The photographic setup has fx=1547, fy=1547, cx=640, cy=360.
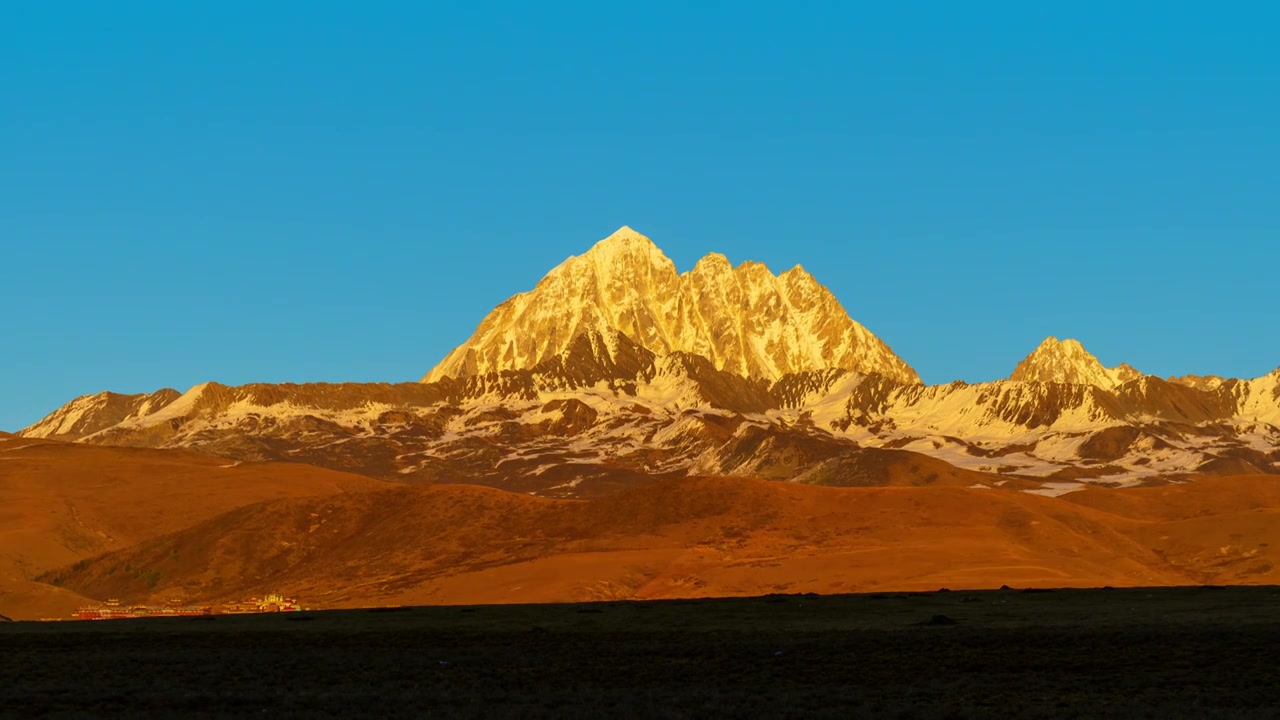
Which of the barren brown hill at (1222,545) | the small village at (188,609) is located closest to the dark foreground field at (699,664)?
the small village at (188,609)

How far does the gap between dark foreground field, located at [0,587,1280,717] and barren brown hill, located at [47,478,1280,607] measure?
5856cm

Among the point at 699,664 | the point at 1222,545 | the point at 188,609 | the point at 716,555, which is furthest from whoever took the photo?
the point at 1222,545

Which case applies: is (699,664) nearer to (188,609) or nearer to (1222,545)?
(188,609)

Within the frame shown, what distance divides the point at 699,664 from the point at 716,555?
343ft

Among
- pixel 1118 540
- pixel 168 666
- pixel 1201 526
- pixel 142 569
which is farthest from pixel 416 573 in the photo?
pixel 168 666

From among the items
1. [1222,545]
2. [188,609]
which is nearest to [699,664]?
[188,609]

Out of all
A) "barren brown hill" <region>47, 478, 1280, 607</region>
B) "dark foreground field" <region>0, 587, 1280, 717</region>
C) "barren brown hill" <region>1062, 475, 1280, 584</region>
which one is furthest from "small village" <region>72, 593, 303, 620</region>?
"barren brown hill" <region>1062, 475, 1280, 584</region>

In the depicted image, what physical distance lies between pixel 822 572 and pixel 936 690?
95.4 metres

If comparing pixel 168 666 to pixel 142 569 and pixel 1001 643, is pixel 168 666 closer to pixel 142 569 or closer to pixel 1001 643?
pixel 1001 643

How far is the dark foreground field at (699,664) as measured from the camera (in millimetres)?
46000

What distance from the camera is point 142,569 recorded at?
195m

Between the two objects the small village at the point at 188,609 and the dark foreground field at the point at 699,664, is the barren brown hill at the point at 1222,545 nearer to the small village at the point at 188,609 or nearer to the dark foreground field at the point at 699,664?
the small village at the point at 188,609

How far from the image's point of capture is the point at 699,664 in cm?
5634

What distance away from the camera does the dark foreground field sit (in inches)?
1811
